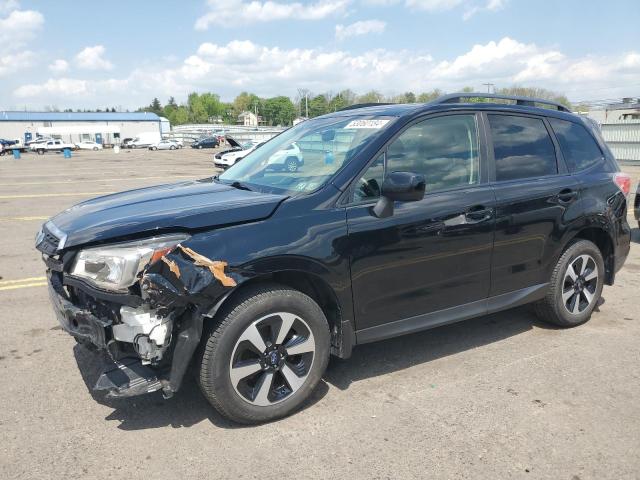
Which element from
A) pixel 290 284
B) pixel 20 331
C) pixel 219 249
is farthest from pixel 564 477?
pixel 20 331

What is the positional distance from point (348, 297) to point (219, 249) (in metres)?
0.89

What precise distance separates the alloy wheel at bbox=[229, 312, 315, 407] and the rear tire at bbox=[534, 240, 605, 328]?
7.78ft

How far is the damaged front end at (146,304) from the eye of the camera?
275cm

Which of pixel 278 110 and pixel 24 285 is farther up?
pixel 278 110

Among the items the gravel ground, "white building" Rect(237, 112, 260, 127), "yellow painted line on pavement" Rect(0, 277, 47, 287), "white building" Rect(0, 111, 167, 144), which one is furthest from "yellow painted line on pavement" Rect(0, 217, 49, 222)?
"white building" Rect(237, 112, 260, 127)

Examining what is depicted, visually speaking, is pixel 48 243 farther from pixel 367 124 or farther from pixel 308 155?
pixel 367 124

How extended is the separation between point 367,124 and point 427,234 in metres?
0.90

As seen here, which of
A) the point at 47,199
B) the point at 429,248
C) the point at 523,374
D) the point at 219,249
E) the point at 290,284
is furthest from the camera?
the point at 47,199

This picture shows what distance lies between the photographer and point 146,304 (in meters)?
2.77

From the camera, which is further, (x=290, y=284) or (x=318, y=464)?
(x=290, y=284)

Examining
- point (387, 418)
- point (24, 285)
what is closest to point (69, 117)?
point (24, 285)

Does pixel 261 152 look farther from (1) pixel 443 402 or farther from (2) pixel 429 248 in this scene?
(1) pixel 443 402

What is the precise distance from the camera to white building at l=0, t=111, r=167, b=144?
298ft

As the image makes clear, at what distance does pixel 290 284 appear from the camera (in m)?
3.23
